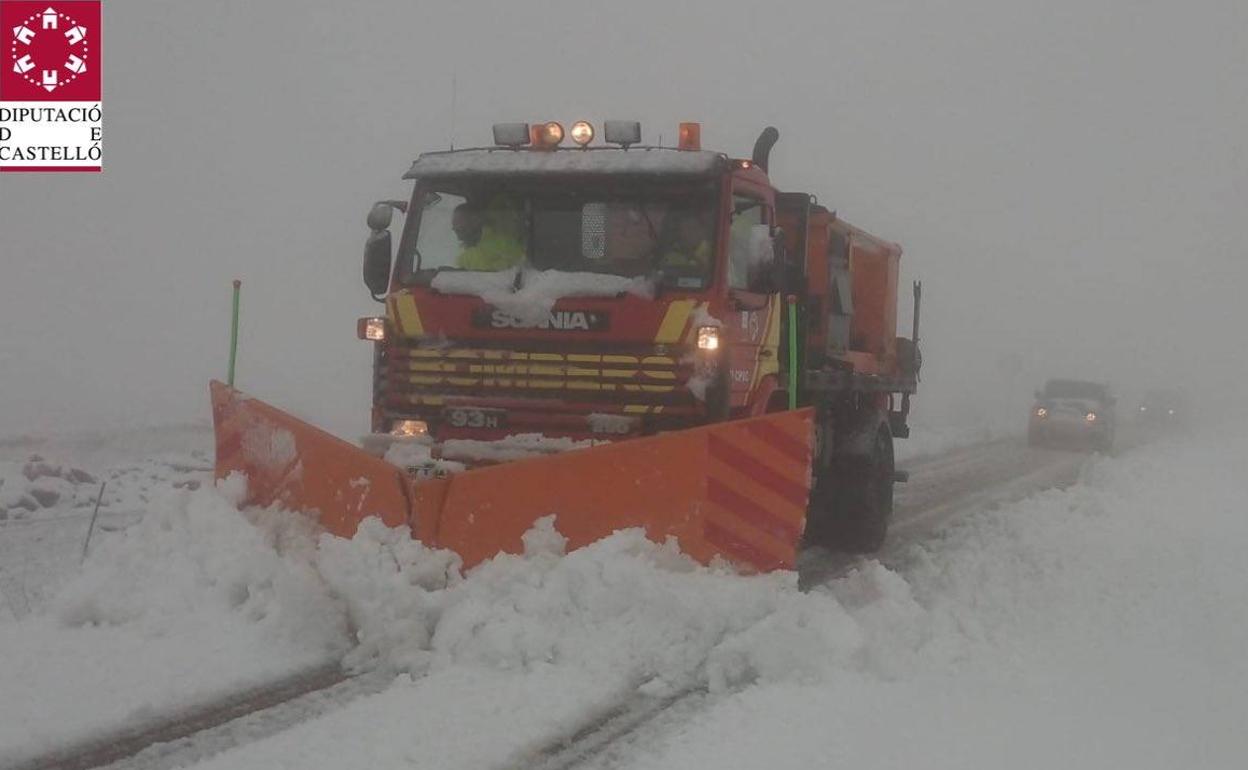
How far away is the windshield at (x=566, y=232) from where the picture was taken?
7691mm

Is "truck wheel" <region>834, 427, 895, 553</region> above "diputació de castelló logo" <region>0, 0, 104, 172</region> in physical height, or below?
below

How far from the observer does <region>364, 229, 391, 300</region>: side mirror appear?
328 inches

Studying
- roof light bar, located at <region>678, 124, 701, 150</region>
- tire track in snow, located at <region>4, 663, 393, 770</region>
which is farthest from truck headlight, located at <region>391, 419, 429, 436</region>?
roof light bar, located at <region>678, 124, 701, 150</region>

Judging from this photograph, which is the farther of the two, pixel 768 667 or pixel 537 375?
pixel 537 375

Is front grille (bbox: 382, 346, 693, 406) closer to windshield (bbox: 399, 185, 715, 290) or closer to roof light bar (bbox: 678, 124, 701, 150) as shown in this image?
windshield (bbox: 399, 185, 715, 290)

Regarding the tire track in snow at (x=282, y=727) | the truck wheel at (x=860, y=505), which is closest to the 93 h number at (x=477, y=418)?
the tire track in snow at (x=282, y=727)

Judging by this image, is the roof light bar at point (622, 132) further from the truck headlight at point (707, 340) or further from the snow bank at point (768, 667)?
the snow bank at point (768, 667)

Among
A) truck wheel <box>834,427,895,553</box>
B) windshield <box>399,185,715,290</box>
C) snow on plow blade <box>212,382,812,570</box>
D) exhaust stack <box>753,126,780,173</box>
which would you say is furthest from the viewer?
truck wheel <box>834,427,895,553</box>

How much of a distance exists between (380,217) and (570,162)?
4.51ft

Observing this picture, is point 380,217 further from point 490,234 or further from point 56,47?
point 56,47

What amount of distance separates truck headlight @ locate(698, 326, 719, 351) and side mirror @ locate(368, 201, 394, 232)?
2410mm

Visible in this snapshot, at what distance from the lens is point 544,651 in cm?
577

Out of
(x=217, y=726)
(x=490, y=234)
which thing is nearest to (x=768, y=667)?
(x=217, y=726)

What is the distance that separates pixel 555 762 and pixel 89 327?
159 ft
